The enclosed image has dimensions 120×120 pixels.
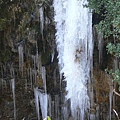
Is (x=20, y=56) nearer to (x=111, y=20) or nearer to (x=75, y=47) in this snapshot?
(x=75, y=47)

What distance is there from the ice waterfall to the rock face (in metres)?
0.27

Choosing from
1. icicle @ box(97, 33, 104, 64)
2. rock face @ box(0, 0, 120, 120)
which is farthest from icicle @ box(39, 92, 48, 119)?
icicle @ box(97, 33, 104, 64)

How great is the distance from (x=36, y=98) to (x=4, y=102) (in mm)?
890

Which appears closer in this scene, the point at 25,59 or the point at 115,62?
the point at 115,62

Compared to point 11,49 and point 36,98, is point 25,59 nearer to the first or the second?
point 11,49

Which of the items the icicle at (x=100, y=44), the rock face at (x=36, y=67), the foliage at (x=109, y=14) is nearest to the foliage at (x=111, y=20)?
the foliage at (x=109, y=14)

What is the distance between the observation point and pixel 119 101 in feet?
26.2

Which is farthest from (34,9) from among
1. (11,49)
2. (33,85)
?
(33,85)

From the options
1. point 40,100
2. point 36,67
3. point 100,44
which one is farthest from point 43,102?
point 100,44

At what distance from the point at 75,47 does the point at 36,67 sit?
1.53m

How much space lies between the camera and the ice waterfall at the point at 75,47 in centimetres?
684

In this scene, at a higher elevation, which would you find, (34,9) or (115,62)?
(34,9)

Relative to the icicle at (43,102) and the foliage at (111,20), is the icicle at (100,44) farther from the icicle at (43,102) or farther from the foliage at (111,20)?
the foliage at (111,20)

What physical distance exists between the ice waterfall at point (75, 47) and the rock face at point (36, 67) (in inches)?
10.8
